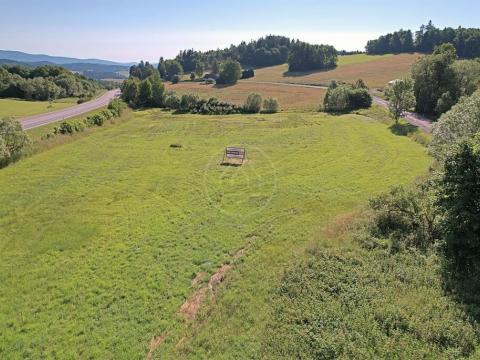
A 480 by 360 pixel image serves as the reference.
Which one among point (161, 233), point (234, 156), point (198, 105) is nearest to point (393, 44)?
point (198, 105)

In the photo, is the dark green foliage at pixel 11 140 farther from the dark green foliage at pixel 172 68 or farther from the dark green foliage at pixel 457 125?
the dark green foliage at pixel 172 68

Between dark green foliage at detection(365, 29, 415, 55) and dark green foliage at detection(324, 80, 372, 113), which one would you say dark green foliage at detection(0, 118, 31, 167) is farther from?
dark green foliage at detection(365, 29, 415, 55)

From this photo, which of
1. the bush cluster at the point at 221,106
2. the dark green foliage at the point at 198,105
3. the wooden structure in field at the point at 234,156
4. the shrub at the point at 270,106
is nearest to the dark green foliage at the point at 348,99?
the shrub at the point at 270,106

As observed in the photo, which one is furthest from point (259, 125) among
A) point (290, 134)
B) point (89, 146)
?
point (89, 146)

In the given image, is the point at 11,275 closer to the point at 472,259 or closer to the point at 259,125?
the point at 472,259

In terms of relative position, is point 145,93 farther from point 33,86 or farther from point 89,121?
point 33,86
